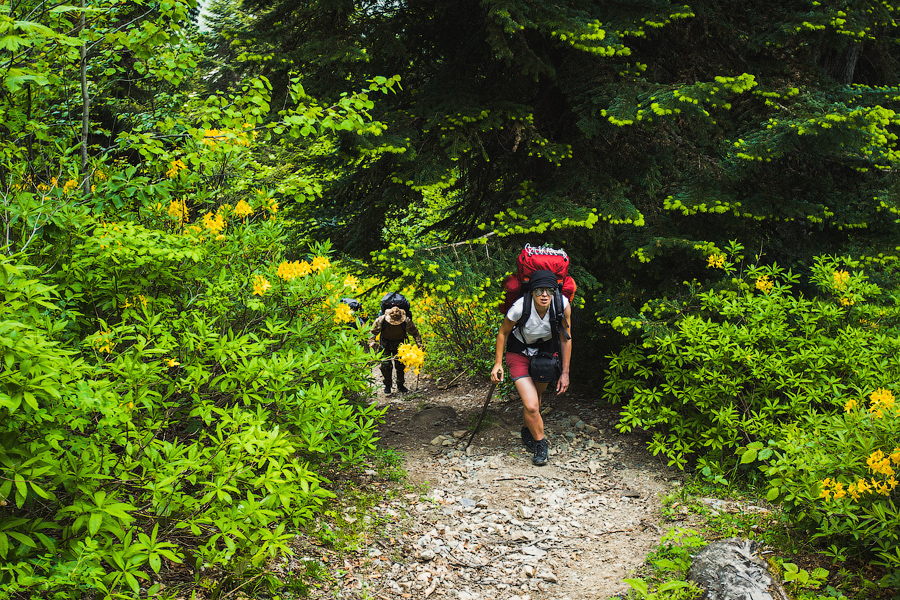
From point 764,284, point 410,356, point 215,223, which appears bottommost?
point 410,356

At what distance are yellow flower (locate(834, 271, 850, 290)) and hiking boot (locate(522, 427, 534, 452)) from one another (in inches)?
125

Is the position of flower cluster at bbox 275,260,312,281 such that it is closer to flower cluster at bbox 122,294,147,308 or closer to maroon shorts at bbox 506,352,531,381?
flower cluster at bbox 122,294,147,308

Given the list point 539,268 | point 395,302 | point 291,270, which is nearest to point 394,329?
point 395,302

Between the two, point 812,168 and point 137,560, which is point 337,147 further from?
point 812,168

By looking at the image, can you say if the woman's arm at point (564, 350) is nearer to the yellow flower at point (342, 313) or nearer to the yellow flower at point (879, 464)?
the yellow flower at point (342, 313)

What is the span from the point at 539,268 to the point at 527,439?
1898 mm

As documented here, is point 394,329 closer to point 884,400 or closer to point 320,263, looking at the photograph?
point 320,263

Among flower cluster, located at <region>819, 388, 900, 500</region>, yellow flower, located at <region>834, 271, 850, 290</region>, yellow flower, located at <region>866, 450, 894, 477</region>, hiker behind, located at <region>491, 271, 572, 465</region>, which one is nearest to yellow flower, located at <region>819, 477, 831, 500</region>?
flower cluster, located at <region>819, 388, 900, 500</region>

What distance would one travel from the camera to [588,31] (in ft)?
15.1

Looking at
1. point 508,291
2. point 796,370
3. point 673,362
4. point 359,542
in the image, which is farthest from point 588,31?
point 359,542

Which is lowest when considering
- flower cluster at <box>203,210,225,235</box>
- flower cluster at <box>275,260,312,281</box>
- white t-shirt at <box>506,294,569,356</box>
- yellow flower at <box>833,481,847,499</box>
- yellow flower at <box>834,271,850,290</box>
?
white t-shirt at <box>506,294,569,356</box>

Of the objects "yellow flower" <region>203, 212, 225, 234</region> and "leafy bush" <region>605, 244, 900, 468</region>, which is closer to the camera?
"yellow flower" <region>203, 212, 225, 234</region>

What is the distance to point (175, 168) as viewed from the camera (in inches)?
135

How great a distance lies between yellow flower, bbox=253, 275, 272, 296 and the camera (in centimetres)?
329
